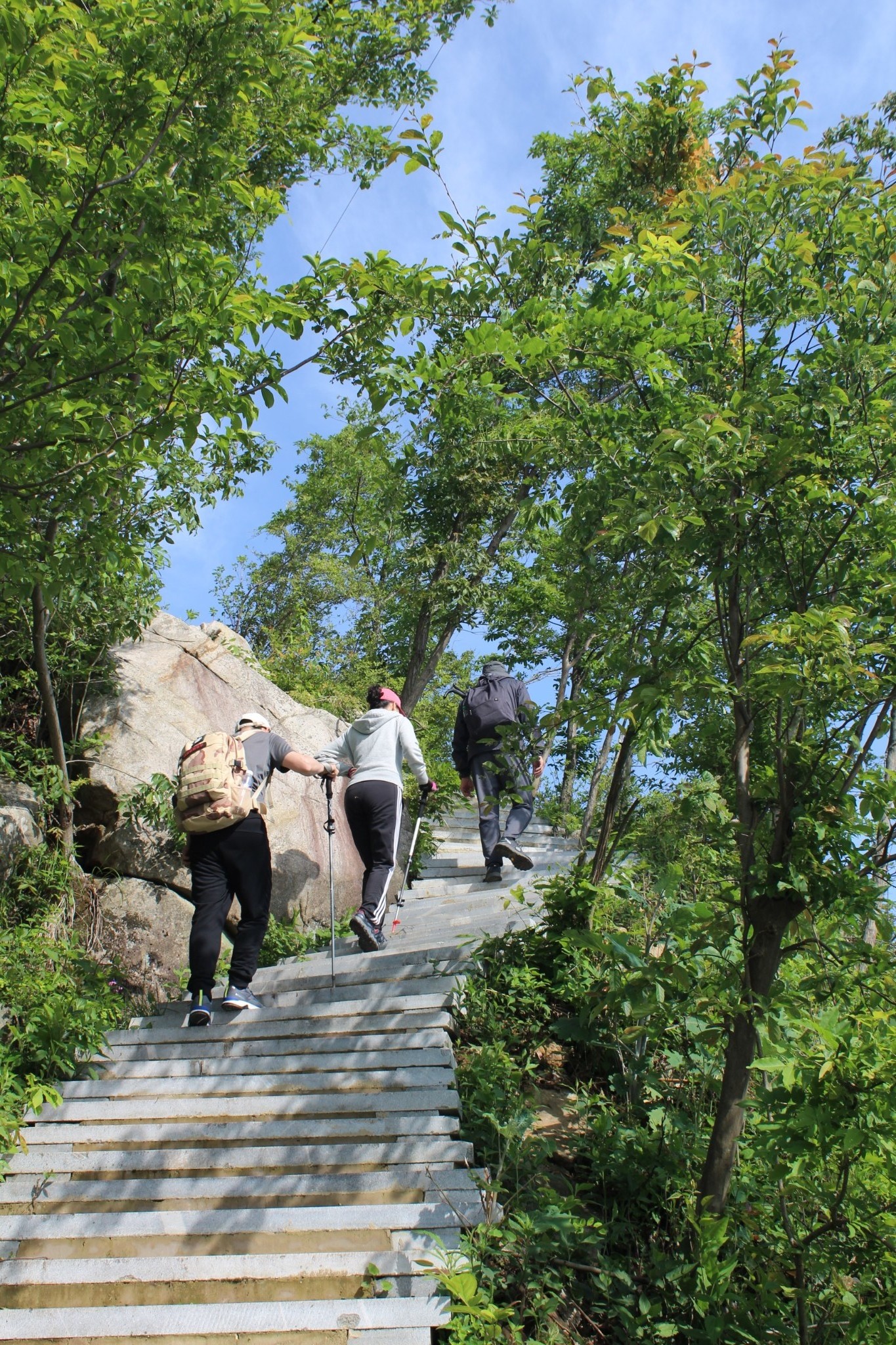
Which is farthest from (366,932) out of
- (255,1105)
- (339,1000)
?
(255,1105)

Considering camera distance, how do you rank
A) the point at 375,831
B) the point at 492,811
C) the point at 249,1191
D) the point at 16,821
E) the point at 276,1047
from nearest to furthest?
the point at 249,1191 → the point at 276,1047 → the point at 375,831 → the point at 16,821 → the point at 492,811

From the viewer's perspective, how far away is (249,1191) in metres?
4.02

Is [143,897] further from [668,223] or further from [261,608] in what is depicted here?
[261,608]

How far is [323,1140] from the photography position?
14.0 ft

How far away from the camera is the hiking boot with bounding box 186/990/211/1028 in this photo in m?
5.40

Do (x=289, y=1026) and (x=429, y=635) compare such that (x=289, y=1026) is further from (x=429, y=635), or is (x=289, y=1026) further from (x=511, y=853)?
(x=429, y=635)

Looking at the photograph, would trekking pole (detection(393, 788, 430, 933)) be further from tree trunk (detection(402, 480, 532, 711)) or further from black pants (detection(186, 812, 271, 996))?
tree trunk (detection(402, 480, 532, 711))

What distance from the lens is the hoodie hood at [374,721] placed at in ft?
22.5

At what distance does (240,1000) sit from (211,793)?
1.30 m

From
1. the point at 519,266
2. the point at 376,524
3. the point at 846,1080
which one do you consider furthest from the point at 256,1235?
the point at 519,266

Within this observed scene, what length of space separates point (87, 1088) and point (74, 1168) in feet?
2.34

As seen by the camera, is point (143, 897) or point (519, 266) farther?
point (143, 897)

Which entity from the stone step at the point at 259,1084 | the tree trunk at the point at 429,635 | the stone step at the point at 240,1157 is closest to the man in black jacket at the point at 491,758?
the stone step at the point at 259,1084

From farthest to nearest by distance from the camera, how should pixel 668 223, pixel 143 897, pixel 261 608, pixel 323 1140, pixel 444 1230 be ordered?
pixel 261 608 < pixel 143 897 < pixel 668 223 < pixel 323 1140 < pixel 444 1230
